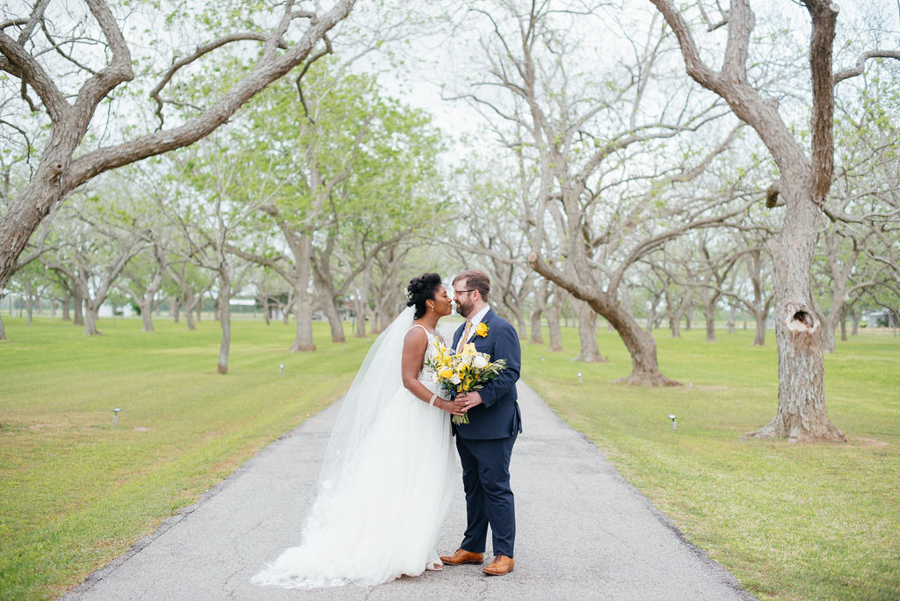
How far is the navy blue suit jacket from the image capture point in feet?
17.3

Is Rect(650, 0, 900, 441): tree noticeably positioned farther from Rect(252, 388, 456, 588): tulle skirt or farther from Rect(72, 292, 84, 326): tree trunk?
Rect(72, 292, 84, 326): tree trunk

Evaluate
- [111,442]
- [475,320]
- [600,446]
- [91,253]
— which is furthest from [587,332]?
[91,253]

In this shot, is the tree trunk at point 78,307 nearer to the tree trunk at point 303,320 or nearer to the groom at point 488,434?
the tree trunk at point 303,320

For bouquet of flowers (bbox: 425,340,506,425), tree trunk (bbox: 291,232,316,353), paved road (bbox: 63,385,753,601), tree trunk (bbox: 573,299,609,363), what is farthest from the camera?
tree trunk (bbox: 291,232,316,353)

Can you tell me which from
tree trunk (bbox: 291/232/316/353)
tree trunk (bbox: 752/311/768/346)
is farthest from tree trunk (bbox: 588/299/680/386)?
tree trunk (bbox: 752/311/768/346)

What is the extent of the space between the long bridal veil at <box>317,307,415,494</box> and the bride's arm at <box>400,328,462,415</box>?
0.29m

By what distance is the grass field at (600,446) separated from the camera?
17.9ft

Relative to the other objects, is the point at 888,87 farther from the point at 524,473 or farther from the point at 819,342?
the point at 524,473

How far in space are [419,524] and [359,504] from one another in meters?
0.48

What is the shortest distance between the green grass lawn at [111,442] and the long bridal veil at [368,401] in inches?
A: 67.4

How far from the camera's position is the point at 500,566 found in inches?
200

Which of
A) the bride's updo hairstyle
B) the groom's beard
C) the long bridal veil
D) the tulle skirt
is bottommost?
the tulle skirt

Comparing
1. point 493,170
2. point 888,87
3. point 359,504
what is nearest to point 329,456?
point 359,504

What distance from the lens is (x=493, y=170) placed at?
3675 centimetres
